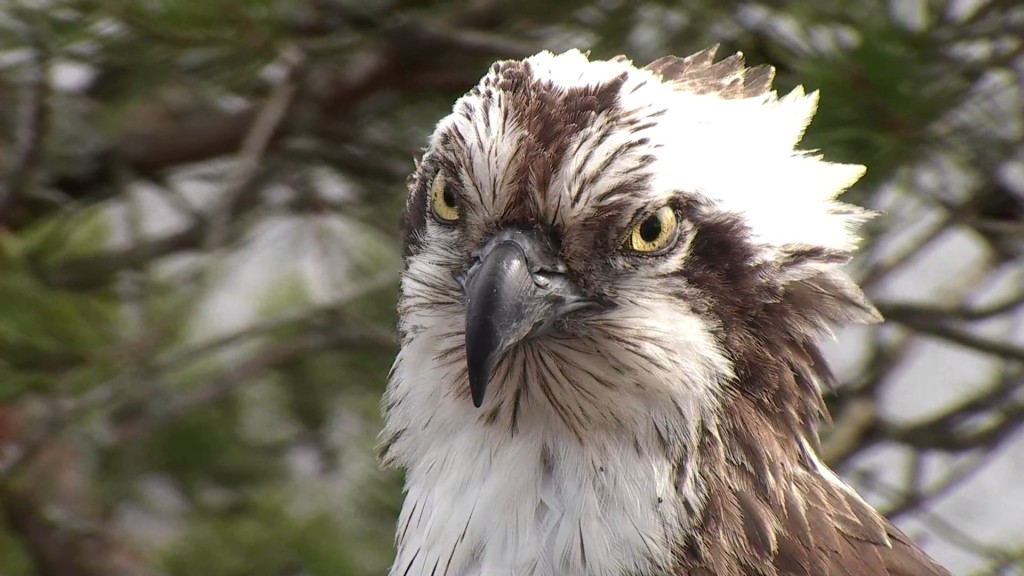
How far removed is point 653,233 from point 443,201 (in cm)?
40

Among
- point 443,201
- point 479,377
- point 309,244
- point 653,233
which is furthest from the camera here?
point 309,244

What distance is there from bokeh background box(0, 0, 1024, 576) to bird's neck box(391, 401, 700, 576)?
1240 mm

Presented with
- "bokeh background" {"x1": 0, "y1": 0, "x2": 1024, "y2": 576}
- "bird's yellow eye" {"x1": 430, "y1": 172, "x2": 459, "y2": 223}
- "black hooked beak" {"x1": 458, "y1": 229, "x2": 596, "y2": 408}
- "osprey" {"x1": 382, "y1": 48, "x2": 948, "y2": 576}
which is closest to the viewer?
"black hooked beak" {"x1": 458, "y1": 229, "x2": 596, "y2": 408}

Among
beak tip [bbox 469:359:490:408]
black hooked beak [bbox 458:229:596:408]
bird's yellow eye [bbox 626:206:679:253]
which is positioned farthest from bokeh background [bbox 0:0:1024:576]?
beak tip [bbox 469:359:490:408]

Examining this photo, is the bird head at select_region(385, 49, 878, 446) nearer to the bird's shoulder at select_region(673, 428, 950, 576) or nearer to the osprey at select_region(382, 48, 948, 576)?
the osprey at select_region(382, 48, 948, 576)

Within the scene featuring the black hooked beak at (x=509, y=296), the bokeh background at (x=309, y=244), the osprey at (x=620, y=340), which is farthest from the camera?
the bokeh background at (x=309, y=244)

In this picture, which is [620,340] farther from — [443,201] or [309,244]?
[309,244]

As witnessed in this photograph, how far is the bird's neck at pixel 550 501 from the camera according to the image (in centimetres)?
219

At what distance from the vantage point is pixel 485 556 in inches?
88.8

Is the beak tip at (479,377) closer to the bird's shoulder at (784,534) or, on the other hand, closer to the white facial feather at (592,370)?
the white facial feather at (592,370)

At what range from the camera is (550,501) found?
226 cm

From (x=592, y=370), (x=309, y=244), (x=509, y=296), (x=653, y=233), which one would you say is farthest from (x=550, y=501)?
(x=309, y=244)

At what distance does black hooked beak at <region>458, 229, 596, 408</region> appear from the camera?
2.07 metres

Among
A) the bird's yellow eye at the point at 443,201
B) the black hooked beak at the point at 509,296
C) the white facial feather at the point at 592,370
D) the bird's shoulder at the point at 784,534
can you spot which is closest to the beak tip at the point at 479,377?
the black hooked beak at the point at 509,296
